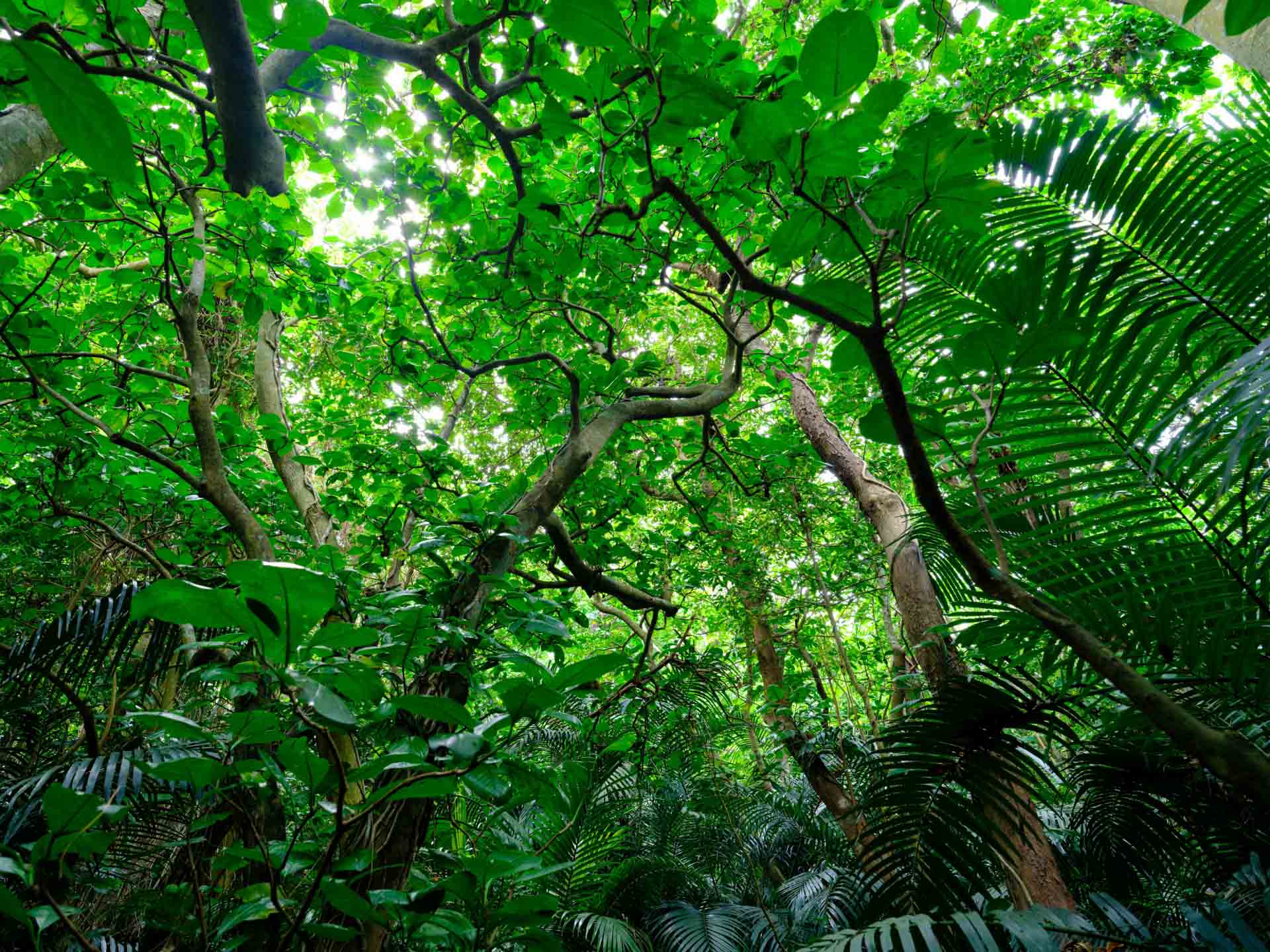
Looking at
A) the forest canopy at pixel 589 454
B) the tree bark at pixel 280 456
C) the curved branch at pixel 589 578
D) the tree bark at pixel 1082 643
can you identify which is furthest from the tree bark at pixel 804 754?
the tree bark at pixel 1082 643

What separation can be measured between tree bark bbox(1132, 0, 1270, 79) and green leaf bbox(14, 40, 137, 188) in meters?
1.88

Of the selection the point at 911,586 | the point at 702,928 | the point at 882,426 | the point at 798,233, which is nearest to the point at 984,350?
the point at 882,426

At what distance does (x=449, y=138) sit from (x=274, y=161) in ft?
4.03

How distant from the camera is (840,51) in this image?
69cm

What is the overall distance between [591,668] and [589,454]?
175cm

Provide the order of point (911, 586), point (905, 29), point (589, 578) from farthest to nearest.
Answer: point (911, 586)
point (589, 578)
point (905, 29)

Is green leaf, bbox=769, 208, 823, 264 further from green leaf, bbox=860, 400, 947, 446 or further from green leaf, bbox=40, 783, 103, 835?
green leaf, bbox=40, 783, 103, 835

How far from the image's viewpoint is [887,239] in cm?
91

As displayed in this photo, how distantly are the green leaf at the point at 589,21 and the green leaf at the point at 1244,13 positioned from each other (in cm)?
60

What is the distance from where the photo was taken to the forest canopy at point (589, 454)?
82cm

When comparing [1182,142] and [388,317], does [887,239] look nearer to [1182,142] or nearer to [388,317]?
[1182,142]

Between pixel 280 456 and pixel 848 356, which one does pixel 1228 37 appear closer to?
pixel 848 356

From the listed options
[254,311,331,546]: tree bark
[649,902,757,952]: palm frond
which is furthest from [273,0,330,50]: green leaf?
[649,902,757,952]: palm frond

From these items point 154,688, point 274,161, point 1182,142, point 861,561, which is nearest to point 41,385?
point 274,161
